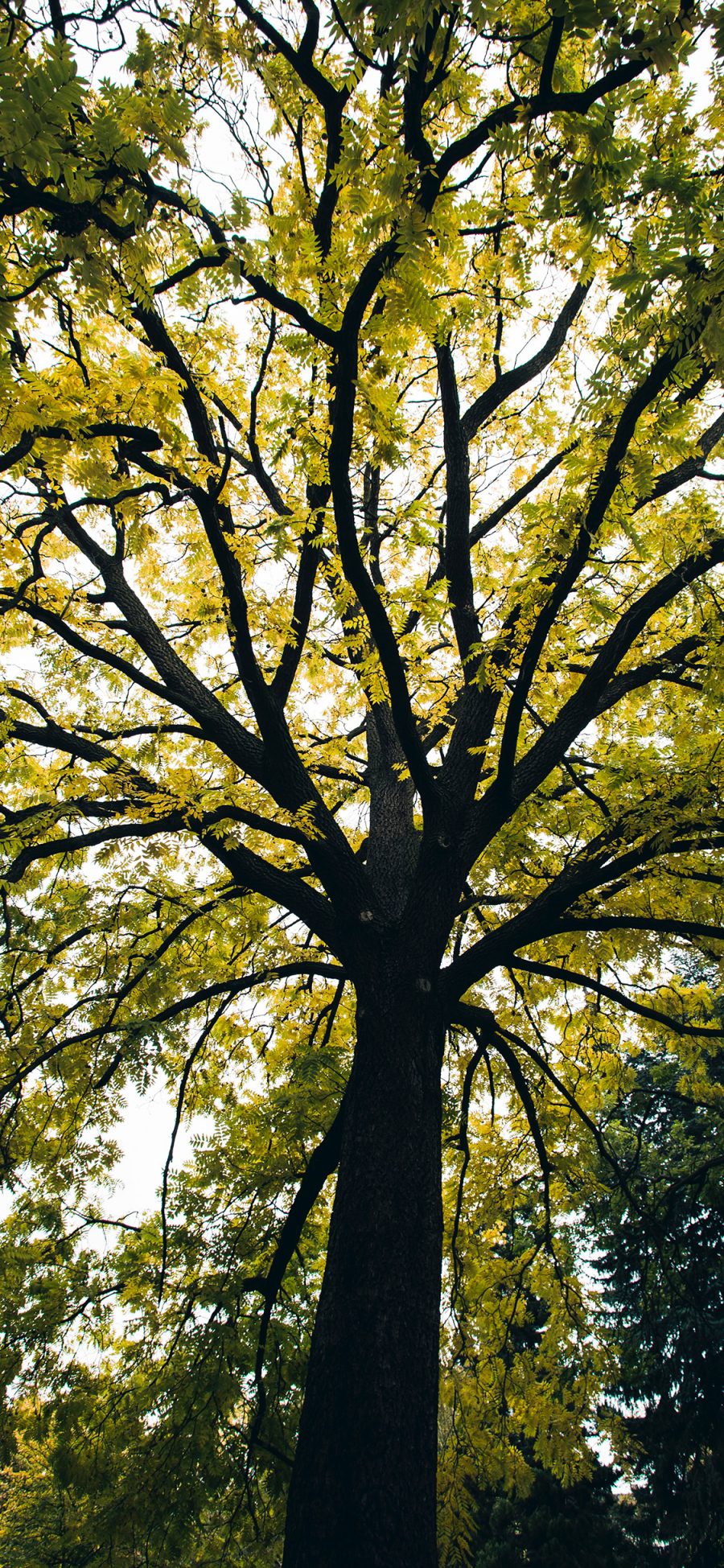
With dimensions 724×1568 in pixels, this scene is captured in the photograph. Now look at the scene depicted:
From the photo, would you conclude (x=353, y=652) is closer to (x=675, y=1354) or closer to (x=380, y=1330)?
(x=380, y=1330)

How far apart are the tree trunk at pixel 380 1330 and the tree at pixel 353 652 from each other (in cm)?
1

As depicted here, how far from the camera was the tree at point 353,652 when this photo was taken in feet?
7.52

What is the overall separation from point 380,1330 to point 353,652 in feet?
13.1

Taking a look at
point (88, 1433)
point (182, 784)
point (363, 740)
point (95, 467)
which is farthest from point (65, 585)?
point (88, 1433)

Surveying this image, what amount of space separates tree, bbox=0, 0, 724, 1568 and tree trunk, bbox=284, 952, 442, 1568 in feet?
0.05

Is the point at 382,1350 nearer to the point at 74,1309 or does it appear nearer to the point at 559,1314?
the point at 74,1309

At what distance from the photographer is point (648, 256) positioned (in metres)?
2.08

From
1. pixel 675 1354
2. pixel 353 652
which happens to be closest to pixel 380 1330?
pixel 353 652

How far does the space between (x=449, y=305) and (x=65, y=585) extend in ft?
10.2

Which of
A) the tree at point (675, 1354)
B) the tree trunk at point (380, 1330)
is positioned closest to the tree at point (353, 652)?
the tree trunk at point (380, 1330)

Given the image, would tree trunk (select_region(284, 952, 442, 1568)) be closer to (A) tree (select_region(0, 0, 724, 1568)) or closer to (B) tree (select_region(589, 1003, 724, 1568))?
(A) tree (select_region(0, 0, 724, 1568))

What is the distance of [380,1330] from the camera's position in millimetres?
2664

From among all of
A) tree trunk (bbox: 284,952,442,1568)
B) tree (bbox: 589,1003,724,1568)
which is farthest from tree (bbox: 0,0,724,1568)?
tree (bbox: 589,1003,724,1568)

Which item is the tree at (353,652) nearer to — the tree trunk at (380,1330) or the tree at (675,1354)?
the tree trunk at (380,1330)
